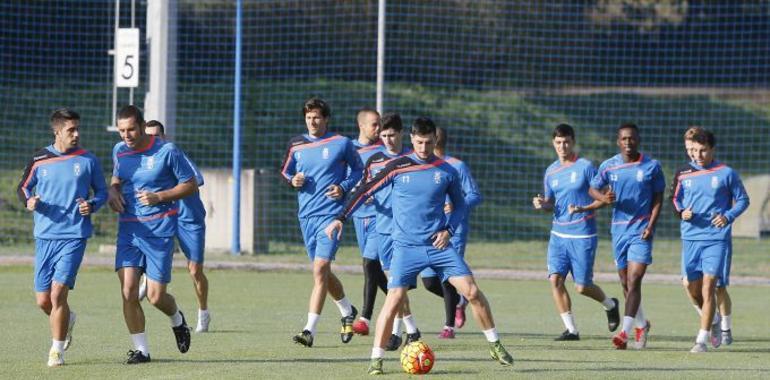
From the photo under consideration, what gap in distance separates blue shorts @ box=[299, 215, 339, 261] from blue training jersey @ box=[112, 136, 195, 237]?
2.05m

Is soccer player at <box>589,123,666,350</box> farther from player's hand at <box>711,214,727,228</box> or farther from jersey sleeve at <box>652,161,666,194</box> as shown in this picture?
player's hand at <box>711,214,727,228</box>

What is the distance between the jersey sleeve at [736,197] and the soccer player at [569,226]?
137 cm

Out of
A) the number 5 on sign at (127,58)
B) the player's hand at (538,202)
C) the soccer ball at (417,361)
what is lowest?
the soccer ball at (417,361)

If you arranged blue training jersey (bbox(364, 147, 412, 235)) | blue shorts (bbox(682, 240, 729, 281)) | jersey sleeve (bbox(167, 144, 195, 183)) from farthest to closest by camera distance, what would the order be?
1. blue training jersey (bbox(364, 147, 412, 235))
2. blue shorts (bbox(682, 240, 729, 281))
3. jersey sleeve (bbox(167, 144, 195, 183))

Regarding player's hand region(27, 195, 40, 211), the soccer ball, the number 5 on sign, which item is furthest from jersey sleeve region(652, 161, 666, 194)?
the number 5 on sign

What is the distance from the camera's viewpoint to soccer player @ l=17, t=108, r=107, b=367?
35.0 ft

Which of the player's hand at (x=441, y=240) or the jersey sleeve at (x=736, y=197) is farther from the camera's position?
the jersey sleeve at (x=736, y=197)

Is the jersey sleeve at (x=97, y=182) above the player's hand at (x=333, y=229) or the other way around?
above

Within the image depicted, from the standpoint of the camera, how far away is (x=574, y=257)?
13.6 m

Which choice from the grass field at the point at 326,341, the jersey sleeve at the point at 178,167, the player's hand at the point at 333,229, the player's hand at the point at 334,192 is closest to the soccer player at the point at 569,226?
the grass field at the point at 326,341

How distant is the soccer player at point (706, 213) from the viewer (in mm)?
12617

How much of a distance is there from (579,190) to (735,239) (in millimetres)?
15988

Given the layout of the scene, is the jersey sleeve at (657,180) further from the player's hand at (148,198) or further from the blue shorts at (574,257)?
the player's hand at (148,198)

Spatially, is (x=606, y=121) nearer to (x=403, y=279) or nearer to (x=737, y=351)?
(x=737, y=351)
